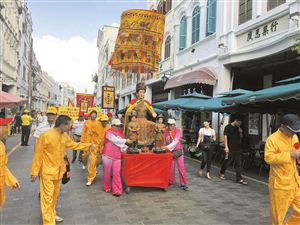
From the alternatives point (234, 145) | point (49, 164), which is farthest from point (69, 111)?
point (49, 164)

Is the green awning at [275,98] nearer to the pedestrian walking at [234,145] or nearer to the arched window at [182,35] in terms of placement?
the pedestrian walking at [234,145]

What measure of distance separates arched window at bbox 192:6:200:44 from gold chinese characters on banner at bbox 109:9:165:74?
272 inches

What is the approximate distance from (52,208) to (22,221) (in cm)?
63

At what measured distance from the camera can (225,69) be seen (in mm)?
12328

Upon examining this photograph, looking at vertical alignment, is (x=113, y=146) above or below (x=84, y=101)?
below

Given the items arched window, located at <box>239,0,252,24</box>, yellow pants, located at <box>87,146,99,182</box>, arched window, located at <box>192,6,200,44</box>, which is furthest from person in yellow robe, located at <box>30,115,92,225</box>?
arched window, located at <box>192,6,200,44</box>

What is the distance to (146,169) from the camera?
568cm

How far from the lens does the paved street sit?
4.17m

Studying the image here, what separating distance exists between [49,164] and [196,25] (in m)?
13.2

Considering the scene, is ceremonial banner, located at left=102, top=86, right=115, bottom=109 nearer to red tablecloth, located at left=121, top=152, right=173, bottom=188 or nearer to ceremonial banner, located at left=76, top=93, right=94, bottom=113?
ceremonial banner, located at left=76, top=93, right=94, bottom=113

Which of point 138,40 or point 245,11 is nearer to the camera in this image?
point 138,40

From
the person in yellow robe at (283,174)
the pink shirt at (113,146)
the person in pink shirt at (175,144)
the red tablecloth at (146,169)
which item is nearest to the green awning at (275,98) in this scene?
the person in pink shirt at (175,144)

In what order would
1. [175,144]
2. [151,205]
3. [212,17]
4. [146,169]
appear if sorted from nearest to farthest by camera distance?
1. [151,205]
2. [146,169]
3. [175,144]
4. [212,17]

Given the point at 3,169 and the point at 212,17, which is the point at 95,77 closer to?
the point at 212,17
